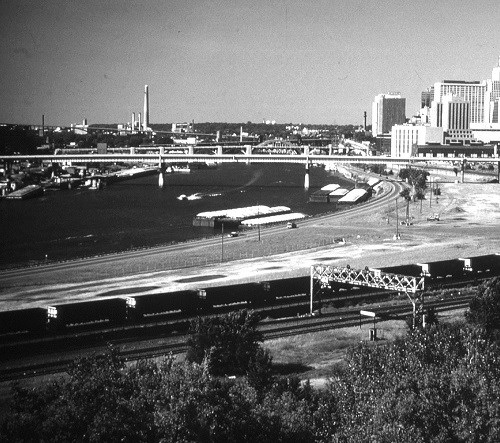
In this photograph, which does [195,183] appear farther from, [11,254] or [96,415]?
[96,415]

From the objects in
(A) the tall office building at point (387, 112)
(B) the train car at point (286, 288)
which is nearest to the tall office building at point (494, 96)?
(A) the tall office building at point (387, 112)

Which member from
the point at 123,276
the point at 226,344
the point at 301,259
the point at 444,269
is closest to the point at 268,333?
the point at 226,344

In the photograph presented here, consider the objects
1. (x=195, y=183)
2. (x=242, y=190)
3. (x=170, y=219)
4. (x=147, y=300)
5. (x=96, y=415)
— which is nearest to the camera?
(x=96, y=415)

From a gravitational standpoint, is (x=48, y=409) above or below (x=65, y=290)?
above

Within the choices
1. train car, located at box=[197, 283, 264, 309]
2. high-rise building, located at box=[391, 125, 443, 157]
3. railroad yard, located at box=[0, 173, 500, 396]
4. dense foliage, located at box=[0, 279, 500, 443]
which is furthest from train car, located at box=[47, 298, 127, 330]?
high-rise building, located at box=[391, 125, 443, 157]

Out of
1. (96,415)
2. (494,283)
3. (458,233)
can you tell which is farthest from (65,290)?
(458,233)

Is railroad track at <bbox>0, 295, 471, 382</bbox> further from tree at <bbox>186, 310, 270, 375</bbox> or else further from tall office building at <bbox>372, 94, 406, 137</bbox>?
tall office building at <bbox>372, 94, 406, 137</bbox>
